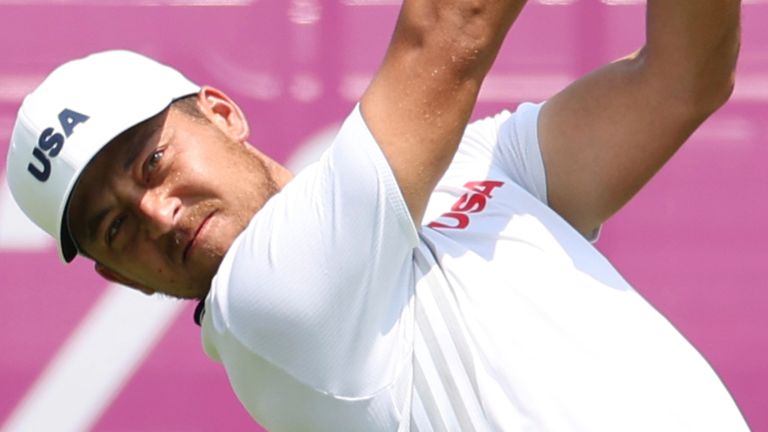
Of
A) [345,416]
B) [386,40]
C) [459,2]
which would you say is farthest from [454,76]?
[386,40]

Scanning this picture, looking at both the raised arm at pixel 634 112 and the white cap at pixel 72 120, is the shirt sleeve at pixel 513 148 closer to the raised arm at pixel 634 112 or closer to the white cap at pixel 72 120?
the raised arm at pixel 634 112

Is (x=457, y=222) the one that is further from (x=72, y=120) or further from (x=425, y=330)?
(x=72, y=120)

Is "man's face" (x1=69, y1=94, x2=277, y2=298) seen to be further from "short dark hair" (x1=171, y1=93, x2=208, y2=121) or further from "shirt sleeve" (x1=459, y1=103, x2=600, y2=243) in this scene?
"shirt sleeve" (x1=459, y1=103, x2=600, y2=243)

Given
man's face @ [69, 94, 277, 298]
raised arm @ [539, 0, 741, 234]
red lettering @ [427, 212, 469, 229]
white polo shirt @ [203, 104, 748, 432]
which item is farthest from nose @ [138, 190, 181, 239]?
raised arm @ [539, 0, 741, 234]

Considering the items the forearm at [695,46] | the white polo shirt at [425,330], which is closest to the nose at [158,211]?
the white polo shirt at [425,330]

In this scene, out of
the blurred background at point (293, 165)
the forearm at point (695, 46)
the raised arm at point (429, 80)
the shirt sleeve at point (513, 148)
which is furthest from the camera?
the blurred background at point (293, 165)

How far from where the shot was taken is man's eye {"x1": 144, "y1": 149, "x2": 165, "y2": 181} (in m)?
1.37

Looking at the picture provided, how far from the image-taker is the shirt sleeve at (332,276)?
3.83 feet

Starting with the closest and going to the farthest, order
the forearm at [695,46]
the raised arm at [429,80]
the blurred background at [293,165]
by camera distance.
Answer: the raised arm at [429,80] < the forearm at [695,46] < the blurred background at [293,165]

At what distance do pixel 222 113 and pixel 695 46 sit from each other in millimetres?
494

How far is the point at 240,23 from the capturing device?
2168 millimetres

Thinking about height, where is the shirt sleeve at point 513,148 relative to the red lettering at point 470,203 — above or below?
above

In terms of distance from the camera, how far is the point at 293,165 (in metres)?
2.13

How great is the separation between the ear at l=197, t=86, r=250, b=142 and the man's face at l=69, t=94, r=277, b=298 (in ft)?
0.18
